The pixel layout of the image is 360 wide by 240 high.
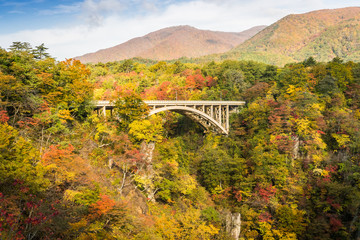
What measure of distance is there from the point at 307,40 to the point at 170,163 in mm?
100022

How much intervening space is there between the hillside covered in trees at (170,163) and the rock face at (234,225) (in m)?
0.57

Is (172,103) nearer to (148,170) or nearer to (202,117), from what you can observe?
(202,117)

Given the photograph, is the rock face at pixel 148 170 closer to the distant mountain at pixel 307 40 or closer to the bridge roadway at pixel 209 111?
the bridge roadway at pixel 209 111

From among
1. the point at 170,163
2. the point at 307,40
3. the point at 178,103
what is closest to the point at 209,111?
the point at 178,103

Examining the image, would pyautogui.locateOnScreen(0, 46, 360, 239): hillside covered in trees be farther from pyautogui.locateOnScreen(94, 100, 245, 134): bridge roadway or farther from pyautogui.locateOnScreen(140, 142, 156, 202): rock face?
pyautogui.locateOnScreen(94, 100, 245, 134): bridge roadway

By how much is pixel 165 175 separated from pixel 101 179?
7.48m

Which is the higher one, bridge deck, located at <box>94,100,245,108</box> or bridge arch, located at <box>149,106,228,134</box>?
bridge deck, located at <box>94,100,245,108</box>

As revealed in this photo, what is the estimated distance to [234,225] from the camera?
66.0 feet

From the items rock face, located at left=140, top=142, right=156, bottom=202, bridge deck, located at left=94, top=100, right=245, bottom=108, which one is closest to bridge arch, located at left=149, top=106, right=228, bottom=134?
bridge deck, located at left=94, top=100, right=245, bottom=108

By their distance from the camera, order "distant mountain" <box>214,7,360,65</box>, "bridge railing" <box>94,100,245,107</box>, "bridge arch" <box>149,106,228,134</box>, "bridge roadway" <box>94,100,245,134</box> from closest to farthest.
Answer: "bridge railing" <box>94,100,245,107</box> → "bridge arch" <box>149,106,228,134</box> → "bridge roadway" <box>94,100,245,134</box> → "distant mountain" <box>214,7,360,65</box>

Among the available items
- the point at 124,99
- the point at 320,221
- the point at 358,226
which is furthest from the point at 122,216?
the point at 358,226

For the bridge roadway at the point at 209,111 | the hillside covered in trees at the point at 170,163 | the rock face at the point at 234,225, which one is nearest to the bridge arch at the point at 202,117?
the bridge roadway at the point at 209,111

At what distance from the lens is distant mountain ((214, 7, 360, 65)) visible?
263 feet

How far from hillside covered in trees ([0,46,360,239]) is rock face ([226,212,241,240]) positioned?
1.85 feet
